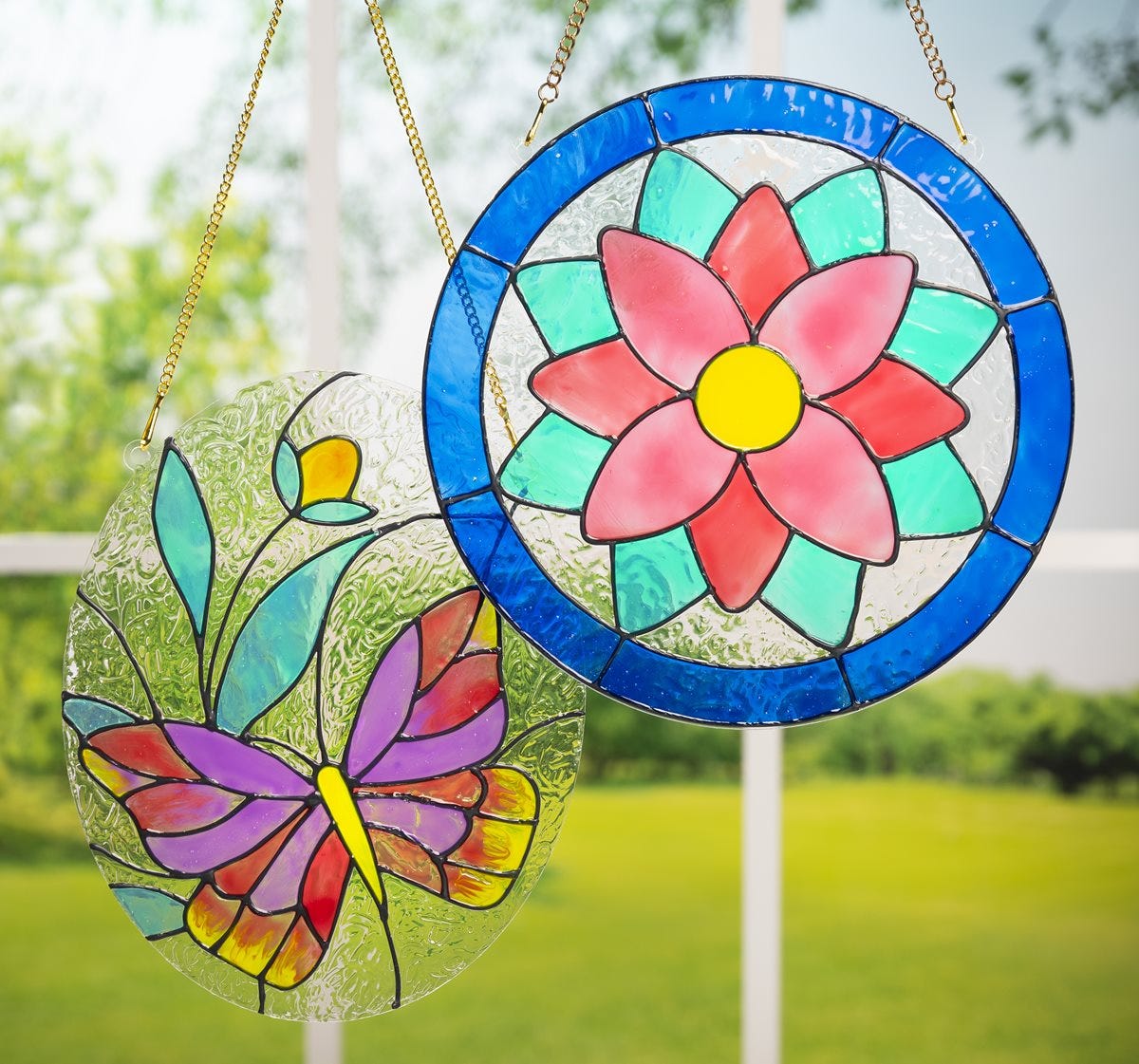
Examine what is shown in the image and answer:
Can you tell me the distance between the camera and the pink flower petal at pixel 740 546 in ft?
2.72

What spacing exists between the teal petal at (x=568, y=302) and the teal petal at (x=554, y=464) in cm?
6

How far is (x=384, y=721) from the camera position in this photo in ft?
2.97

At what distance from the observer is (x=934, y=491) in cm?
82

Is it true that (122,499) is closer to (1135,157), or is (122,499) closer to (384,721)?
(384,721)

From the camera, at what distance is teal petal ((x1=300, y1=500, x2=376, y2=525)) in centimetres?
91

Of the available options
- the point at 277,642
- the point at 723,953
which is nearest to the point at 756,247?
the point at 277,642

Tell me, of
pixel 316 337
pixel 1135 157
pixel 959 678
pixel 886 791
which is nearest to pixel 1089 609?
pixel 959 678

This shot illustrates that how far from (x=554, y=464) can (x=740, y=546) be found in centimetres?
15

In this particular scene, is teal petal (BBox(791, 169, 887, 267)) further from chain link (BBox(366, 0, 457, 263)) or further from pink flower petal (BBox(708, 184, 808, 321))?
chain link (BBox(366, 0, 457, 263))

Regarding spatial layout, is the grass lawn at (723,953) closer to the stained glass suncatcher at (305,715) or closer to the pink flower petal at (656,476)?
the stained glass suncatcher at (305,715)

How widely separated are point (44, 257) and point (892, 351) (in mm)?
3822

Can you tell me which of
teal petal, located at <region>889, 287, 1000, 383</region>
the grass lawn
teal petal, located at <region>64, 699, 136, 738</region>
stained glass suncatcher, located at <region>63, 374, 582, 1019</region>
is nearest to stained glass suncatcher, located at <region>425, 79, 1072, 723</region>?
teal petal, located at <region>889, 287, 1000, 383</region>

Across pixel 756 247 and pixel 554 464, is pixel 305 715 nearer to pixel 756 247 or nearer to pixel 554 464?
pixel 554 464

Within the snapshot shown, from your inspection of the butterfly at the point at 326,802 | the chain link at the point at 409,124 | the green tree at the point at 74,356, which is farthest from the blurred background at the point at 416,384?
the butterfly at the point at 326,802
